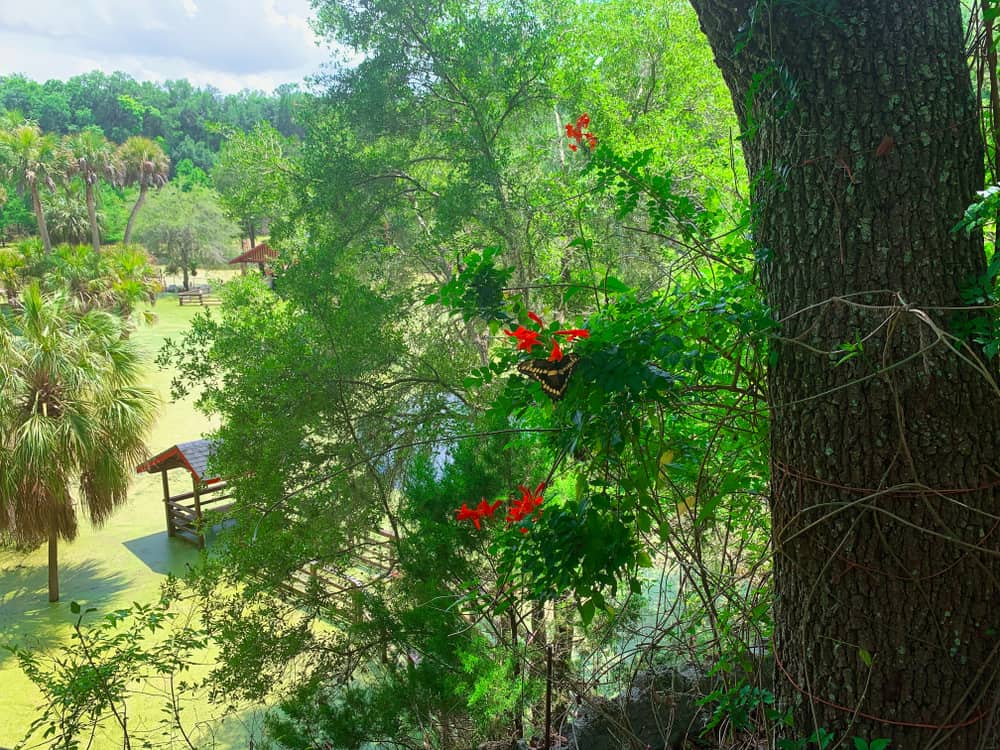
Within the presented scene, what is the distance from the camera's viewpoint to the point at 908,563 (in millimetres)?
1347

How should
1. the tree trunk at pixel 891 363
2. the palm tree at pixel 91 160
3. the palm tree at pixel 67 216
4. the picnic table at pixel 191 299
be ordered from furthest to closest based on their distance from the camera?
the palm tree at pixel 67 216 < the picnic table at pixel 191 299 < the palm tree at pixel 91 160 < the tree trunk at pixel 891 363

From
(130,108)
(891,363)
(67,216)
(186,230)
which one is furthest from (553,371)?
(130,108)

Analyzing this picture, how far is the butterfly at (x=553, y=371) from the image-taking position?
143cm

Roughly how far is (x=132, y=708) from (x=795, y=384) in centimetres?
610

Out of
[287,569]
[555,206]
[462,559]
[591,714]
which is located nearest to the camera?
[591,714]

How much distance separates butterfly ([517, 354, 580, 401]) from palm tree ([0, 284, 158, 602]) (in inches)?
271

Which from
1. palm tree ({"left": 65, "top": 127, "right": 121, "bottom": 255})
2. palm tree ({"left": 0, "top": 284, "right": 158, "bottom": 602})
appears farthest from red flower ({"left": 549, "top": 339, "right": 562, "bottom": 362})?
palm tree ({"left": 65, "top": 127, "right": 121, "bottom": 255})

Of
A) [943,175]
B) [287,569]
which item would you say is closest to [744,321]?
[943,175]

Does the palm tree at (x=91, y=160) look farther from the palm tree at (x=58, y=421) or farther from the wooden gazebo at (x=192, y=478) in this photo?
the palm tree at (x=58, y=421)

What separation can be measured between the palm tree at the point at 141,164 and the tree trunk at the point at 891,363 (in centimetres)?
2751

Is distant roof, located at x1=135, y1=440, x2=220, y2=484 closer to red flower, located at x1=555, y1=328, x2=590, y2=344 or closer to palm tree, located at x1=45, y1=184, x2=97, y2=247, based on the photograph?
red flower, located at x1=555, y1=328, x2=590, y2=344

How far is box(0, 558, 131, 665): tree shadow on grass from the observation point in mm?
7277

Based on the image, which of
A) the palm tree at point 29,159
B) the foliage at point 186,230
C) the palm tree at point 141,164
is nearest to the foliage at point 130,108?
the palm tree at point 141,164

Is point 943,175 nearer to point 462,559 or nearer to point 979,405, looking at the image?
point 979,405
